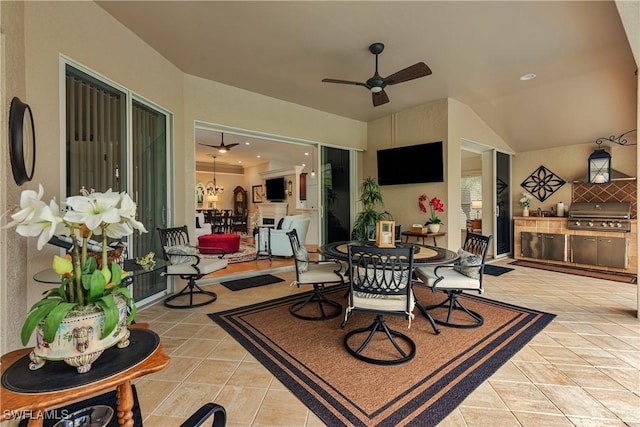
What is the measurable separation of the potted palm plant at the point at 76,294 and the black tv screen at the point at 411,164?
4.94 m

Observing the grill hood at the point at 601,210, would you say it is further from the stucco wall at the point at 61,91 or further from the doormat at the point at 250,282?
the stucco wall at the point at 61,91

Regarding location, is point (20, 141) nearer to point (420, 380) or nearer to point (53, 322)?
point (53, 322)

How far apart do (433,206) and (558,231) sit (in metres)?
2.71

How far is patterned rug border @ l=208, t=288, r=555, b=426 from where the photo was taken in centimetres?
170

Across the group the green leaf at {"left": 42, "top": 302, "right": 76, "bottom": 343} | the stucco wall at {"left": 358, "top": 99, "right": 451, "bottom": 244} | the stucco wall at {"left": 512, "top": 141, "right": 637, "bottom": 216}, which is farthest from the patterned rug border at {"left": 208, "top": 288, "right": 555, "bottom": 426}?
the stucco wall at {"left": 512, "top": 141, "right": 637, "bottom": 216}

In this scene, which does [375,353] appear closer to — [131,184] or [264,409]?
[264,409]

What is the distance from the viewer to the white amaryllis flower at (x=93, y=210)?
0.89 m

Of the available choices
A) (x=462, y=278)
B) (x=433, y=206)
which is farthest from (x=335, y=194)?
(x=462, y=278)

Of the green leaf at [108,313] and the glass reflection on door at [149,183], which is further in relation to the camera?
the glass reflection on door at [149,183]

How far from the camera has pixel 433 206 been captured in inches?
203

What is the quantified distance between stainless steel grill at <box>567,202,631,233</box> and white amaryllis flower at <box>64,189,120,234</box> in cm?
704

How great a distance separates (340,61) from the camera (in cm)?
366

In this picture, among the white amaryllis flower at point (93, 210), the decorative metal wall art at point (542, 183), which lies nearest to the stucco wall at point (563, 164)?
the decorative metal wall art at point (542, 183)

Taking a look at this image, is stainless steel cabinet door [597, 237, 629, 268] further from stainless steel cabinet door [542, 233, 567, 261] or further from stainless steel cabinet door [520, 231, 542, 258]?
stainless steel cabinet door [520, 231, 542, 258]
